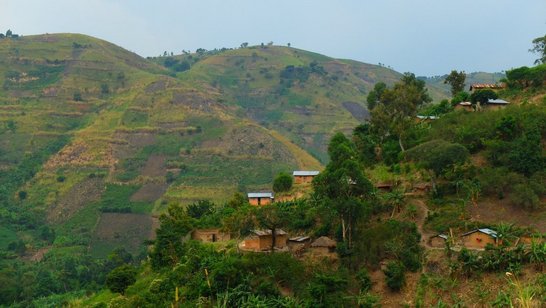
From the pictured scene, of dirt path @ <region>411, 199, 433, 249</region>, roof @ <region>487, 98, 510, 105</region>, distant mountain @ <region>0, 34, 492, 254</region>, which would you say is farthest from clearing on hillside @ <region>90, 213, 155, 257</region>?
roof @ <region>487, 98, 510, 105</region>

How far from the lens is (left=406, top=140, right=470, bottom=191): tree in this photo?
113 feet

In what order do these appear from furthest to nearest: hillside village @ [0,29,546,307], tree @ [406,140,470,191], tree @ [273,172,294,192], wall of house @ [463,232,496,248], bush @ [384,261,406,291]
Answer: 1. tree @ [273,172,294,192]
2. tree @ [406,140,470,191]
3. wall of house @ [463,232,496,248]
4. hillside village @ [0,29,546,307]
5. bush @ [384,261,406,291]

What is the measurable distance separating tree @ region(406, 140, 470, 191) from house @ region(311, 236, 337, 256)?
26.0 ft

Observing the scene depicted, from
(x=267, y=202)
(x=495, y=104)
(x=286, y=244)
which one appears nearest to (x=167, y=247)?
(x=286, y=244)

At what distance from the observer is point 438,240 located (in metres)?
31.0

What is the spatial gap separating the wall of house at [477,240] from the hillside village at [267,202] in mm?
70

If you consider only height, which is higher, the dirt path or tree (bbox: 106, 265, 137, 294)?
the dirt path

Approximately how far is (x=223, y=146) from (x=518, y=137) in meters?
63.8

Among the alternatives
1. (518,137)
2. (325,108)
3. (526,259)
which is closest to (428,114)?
(518,137)

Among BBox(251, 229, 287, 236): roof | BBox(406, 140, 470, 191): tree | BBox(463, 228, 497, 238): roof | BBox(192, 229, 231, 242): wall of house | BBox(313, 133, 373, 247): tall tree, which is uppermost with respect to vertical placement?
BBox(406, 140, 470, 191): tree

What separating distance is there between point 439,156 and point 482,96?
12868mm

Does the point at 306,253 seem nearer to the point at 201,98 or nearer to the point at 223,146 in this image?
the point at 223,146

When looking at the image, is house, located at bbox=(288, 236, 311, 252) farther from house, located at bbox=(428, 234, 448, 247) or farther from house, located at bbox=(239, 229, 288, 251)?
house, located at bbox=(428, 234, 448, 247)

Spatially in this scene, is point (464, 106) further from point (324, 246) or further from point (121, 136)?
point (121, 136)
